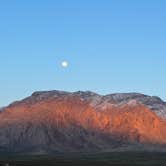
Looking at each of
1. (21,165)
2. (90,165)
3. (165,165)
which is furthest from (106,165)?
(21,165)

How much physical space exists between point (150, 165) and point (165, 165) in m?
3.50

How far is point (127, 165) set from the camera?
117812 millimetres

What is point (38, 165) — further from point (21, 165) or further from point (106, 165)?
point (106, 165)

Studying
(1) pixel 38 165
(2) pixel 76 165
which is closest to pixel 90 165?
(2) pixel 76 165

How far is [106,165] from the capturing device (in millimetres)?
118250

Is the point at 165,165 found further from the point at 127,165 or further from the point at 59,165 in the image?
the point at 59,165

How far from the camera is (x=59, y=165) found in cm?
11488

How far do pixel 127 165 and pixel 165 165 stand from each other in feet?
29.3

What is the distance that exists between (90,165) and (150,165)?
14.7 metres

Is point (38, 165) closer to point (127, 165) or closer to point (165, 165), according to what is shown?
point (127, 165)

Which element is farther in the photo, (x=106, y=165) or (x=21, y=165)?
(x=106, y=165)

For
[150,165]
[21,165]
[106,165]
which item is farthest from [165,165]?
[21,165]

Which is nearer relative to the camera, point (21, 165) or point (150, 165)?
point (21, 165)

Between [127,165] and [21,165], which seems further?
[127,165]
